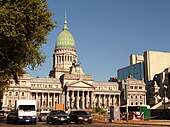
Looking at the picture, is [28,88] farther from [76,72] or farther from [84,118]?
[84,118]

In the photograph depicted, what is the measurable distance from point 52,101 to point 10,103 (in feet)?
70.3

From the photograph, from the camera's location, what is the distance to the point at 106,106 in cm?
15488

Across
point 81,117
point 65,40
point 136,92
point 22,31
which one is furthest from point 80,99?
point 22,31

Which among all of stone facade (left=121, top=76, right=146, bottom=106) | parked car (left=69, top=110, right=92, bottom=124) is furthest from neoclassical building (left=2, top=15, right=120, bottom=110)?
parked car (left=69, top=110, right=92, bottom=124)

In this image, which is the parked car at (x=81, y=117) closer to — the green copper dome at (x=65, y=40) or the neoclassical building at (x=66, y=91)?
the neoclassical building at (x=66, y=91)

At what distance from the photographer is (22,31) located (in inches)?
1148

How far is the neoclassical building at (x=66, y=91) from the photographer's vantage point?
138250 millimetres

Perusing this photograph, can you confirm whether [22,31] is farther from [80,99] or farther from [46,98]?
[46,98]

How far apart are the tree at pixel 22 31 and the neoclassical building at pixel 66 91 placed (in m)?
101

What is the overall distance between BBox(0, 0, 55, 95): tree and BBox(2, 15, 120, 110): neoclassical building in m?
101

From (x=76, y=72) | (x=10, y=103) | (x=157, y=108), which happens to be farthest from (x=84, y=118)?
(x=76, y=72)

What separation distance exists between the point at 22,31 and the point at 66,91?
380 ft

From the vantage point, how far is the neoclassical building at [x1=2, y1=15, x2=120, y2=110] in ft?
454

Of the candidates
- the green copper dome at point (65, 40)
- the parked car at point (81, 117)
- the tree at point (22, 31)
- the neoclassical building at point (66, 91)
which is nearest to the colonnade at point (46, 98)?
the neoclassical building at point (66, 91)
